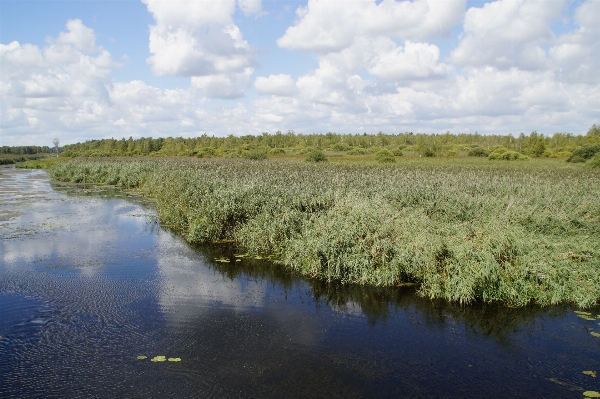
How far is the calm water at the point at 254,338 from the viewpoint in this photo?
27.7 ft

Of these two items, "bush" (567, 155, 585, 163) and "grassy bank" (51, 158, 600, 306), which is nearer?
"grassy bank" (51, 158, 600, 306)

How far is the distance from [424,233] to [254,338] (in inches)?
269

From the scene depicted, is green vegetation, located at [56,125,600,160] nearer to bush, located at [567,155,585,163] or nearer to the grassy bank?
bush, located at [567,155,585,163]

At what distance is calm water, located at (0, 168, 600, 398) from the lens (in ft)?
27.7

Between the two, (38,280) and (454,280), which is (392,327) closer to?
(454,280)

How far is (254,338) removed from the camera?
10281mm

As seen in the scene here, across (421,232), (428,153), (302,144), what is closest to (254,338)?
(421,232)

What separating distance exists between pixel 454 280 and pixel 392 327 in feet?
8.77

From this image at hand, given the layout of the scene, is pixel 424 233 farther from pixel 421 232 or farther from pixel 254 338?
pixel 254 338

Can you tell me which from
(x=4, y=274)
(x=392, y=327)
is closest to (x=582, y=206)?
(x=392, y=327)

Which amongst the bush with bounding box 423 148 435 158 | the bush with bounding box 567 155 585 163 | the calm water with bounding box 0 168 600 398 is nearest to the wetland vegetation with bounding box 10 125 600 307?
the calm water with bounding box 0 168 600 398

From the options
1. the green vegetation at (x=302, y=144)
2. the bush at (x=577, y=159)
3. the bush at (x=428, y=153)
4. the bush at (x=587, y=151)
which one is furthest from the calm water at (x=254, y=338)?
the green vegetation at (x=302, y=144)

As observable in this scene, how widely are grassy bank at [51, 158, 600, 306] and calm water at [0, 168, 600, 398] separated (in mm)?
686

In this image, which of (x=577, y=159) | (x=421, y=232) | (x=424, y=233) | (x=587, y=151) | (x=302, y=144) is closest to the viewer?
(x=424, y=233)
